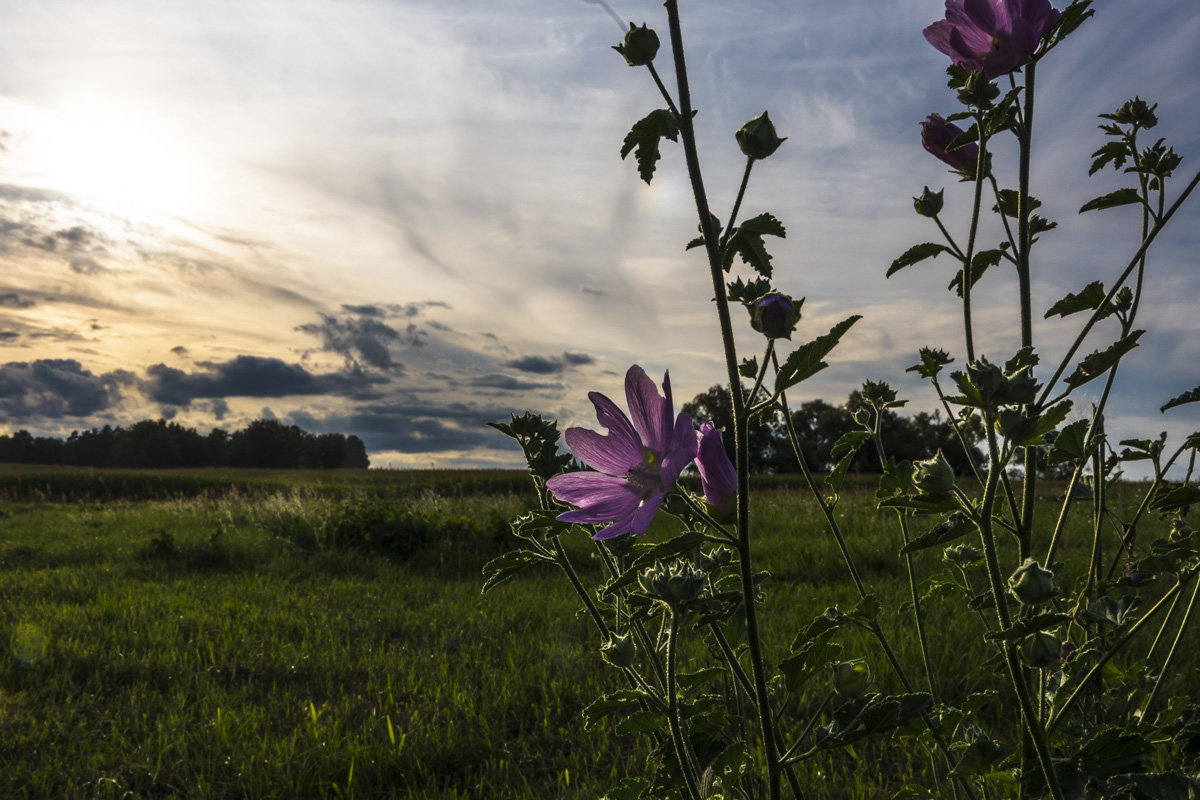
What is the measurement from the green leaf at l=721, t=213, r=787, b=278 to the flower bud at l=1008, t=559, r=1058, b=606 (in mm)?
520

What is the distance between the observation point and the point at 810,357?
0.85m

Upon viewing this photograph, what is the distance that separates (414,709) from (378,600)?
1986mm

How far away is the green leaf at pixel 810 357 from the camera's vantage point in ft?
2.78

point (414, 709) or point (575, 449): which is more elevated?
point (575, 449)

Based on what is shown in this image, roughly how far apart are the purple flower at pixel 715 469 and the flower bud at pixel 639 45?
482 mm

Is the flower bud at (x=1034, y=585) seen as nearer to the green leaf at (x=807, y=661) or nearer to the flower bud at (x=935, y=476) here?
the flower bud at (x=935, y=476)

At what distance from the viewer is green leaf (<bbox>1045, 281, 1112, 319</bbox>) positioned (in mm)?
1484

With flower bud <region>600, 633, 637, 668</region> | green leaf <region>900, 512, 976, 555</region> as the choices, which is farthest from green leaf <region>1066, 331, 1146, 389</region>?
flower bud <region>600, 633, 637, 668</region>

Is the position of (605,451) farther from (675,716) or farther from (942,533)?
(942,533)

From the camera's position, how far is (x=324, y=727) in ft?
9.00

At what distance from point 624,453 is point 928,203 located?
0.92 meters

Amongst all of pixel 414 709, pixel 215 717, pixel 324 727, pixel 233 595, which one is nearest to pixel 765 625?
pixel 414 709

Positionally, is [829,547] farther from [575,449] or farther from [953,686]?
[575,449]

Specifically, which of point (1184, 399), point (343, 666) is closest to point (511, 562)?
point (1184, 399)
